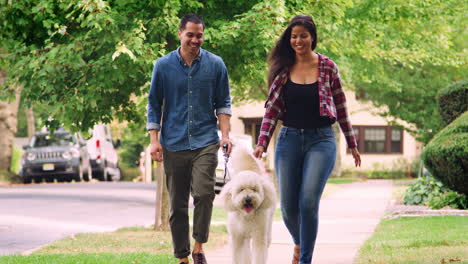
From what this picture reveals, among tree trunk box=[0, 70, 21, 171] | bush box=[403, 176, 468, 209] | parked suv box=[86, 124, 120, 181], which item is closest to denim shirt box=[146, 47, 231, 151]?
bush box=[403, 176, 468, 209]

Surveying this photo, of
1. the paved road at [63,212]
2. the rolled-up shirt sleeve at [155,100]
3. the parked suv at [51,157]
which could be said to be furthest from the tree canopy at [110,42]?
the parked suv at [51,157]

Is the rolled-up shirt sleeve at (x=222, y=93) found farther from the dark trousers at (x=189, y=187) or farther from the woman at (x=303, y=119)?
the woman at (x=303, y=119)

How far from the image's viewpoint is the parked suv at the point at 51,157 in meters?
27.4

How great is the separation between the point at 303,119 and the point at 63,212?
33.4 feet

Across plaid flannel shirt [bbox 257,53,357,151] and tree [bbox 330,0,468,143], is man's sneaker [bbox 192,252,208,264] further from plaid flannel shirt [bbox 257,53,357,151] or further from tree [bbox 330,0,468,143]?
tree [bbox 330,0,468,143]

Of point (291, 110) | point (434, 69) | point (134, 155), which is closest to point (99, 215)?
point (291, 110)

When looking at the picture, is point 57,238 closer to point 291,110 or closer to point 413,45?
point 291,110

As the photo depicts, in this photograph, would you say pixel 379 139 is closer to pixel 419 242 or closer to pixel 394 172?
pixel 394 172

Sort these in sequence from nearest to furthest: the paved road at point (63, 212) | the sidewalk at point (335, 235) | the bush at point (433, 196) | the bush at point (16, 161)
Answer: the sidewalk at point (335, 235) → the paved road at point (63, 212) → the bush at point (433, 196) → the bush at point (16, 161)

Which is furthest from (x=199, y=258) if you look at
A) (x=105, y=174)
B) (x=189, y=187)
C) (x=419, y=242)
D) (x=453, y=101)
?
(x=105, y=174)

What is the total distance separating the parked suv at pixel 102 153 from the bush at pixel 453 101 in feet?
56.4

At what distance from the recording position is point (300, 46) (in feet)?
21.4

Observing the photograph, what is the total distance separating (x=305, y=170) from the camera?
21.4 feet

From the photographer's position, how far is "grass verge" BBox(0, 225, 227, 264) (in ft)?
26.6
